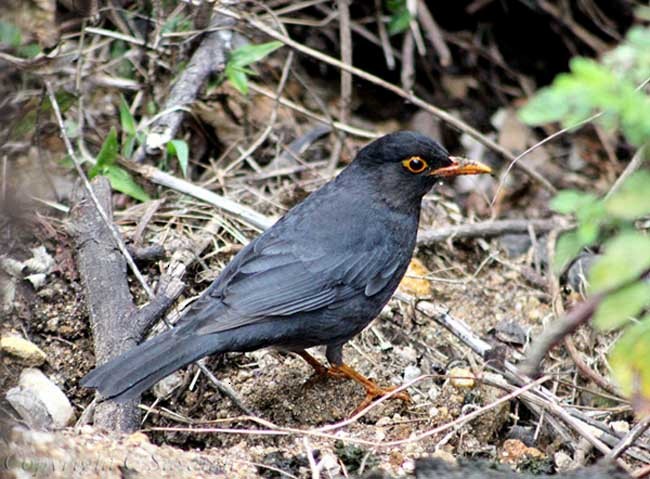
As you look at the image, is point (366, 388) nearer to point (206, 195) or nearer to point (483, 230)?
point (206, 195)

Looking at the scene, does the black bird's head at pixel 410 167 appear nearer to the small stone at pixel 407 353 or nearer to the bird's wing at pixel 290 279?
the bird's wing at pixel 290 279

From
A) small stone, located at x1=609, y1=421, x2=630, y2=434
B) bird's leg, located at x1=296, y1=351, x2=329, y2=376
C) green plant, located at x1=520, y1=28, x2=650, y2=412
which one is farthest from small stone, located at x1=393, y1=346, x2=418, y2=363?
green plant, located at x1=520, y1=28, x2=650, y2=412

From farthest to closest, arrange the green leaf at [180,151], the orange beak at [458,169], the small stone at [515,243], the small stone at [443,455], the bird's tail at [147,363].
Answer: the small stone at [515,243]
the green leaf at [180,151]
the orange beak at [458,169]
the small stone at [443,455]
the bird's tail at [147,363]

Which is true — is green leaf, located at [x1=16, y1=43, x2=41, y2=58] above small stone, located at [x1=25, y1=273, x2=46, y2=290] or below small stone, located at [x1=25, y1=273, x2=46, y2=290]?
above

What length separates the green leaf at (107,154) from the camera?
6.18m

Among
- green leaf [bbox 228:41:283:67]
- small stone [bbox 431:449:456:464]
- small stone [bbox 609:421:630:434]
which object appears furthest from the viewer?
green leaf [bbox 228:41:283:67]

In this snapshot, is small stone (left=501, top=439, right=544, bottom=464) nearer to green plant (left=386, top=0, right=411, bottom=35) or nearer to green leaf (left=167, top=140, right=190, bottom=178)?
green leaf (left=167, top=140, right=190, bottom=178)

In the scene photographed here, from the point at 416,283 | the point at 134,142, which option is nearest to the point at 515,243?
the point at 416,283

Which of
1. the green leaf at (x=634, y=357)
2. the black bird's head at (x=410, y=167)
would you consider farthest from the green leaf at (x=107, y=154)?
the green leaf at (x=634, y=357)

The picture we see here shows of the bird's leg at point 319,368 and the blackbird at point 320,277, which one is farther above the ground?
the blackbird at point 320,277

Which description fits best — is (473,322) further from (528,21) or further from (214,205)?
(528,21)

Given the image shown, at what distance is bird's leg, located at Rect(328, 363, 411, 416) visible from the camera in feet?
17.2

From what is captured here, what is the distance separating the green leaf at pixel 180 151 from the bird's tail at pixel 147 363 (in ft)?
5.92

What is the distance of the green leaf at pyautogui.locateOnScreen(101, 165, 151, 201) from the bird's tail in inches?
67.5
